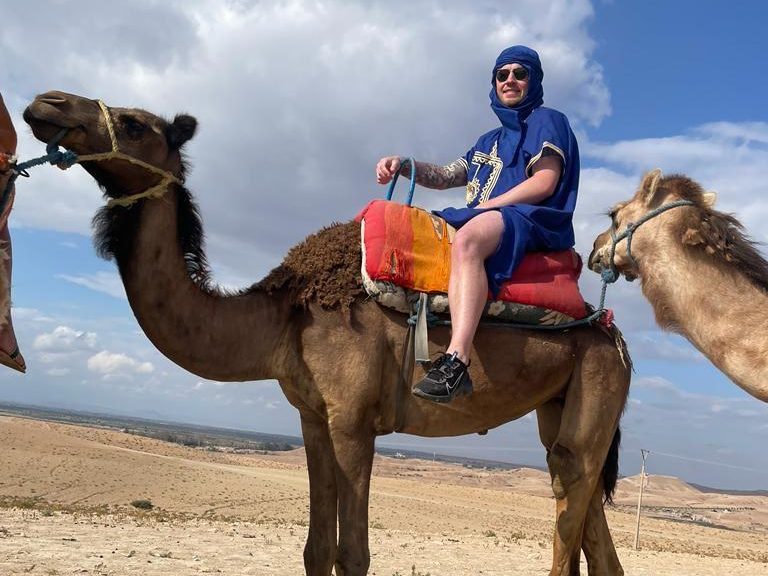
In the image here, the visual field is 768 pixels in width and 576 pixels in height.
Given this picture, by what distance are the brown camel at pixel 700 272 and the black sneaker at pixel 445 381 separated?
4.83 feet

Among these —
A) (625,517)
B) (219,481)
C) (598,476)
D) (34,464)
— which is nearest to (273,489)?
(219,481)

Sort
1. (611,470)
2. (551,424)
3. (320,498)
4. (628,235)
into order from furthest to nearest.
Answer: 1. (611,470)
2. (551,424)
3. (628,235)
4. (320,498)

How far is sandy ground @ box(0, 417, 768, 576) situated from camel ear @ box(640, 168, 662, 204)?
5389mm

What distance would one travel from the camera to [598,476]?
505cm

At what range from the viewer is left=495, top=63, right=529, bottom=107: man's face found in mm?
5199

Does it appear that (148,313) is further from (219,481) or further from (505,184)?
(219,481)

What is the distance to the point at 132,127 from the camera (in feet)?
14.4

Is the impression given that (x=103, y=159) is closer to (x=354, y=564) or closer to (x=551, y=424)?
(x=354, y=564)

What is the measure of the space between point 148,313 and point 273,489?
33.5 m

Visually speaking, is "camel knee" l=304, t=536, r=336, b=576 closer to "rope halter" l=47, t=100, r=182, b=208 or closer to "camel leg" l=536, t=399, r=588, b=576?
"camel leg" l=536, t=399, r=588, b=576

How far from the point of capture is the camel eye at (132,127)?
4363mm

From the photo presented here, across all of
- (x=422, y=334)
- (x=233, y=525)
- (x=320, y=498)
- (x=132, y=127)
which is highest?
(x=132, y=127)

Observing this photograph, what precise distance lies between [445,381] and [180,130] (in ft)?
7.32

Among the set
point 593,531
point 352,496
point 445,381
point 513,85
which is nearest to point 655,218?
point 513,85
